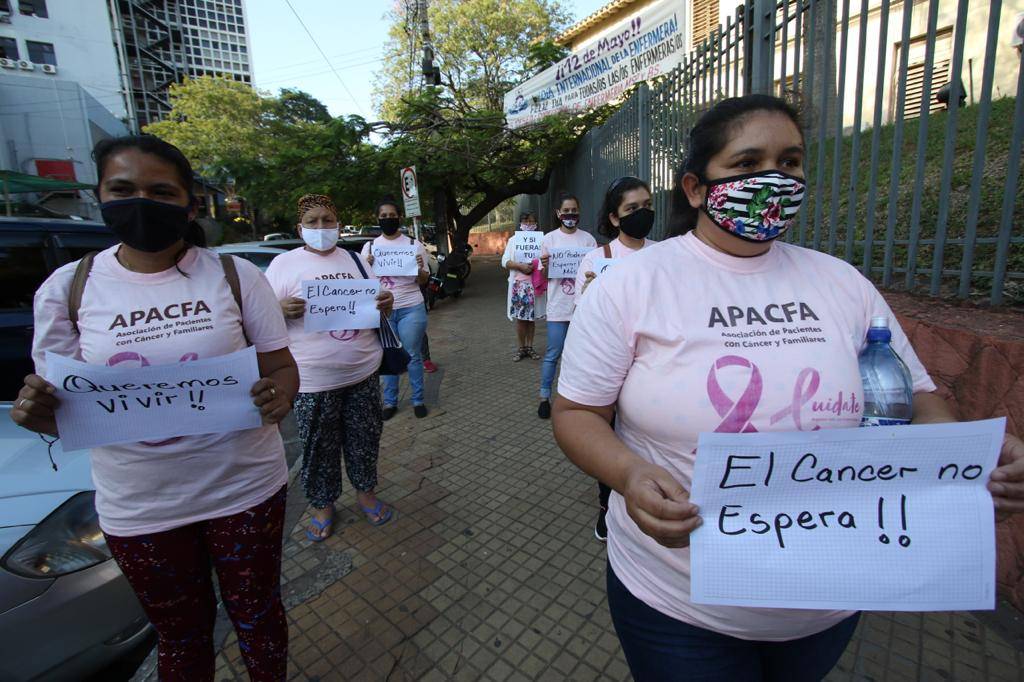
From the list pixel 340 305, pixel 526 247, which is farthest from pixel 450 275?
pixel 340 305

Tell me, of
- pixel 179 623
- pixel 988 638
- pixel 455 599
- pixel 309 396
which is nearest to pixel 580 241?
pixel 309 396

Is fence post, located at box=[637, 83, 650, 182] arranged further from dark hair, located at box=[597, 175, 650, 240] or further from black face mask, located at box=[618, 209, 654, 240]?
black face mask, located at box=[618, 209, 654, 240]

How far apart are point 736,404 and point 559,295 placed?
3.64 meters

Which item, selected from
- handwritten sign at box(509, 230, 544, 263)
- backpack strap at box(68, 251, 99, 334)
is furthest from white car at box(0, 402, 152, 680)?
handwritten sign at box(509, 230, 544, 263)

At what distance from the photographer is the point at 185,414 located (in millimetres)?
1661

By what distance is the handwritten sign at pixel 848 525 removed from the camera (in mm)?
1036

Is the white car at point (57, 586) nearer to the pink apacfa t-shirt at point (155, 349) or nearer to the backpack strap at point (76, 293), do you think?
the pink apacfa t-shirt at point (155, 349)

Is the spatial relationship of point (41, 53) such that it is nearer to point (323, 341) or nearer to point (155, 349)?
point (323, 341)

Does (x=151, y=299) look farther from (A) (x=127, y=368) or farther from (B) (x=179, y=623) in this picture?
(B) (x=179, y=623)

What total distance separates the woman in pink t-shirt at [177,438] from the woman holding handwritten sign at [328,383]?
115cm

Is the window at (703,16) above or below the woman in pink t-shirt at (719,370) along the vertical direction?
above

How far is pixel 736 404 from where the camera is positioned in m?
1.12

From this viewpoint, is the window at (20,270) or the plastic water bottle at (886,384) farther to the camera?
the window at (20,270)

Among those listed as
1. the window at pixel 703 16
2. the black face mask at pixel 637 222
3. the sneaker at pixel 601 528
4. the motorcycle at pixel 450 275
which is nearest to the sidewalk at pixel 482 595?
the sneaker at pixel 601 528
